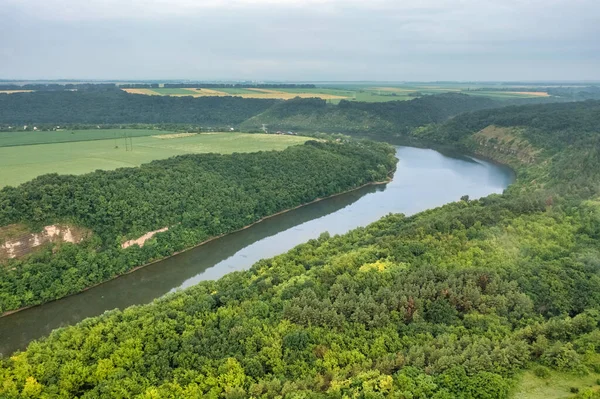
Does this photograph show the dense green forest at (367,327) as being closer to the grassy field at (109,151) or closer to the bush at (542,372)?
the bush at (542,372)

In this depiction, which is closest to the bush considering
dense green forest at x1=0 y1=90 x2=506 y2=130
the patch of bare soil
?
the patch of bare soil

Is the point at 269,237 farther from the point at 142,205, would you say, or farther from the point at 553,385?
the point at 553,385

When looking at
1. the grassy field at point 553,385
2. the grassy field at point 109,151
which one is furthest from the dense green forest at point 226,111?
the grassy field at point 553,385

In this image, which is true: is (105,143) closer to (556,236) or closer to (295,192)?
(295,192)

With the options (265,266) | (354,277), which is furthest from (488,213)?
(265,266)

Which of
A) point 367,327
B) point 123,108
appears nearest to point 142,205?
point 367,327

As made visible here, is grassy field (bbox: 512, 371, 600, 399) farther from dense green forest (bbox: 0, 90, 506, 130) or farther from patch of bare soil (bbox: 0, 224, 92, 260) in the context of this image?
dense green forest (bbox: 0, 90, 506, 130)
